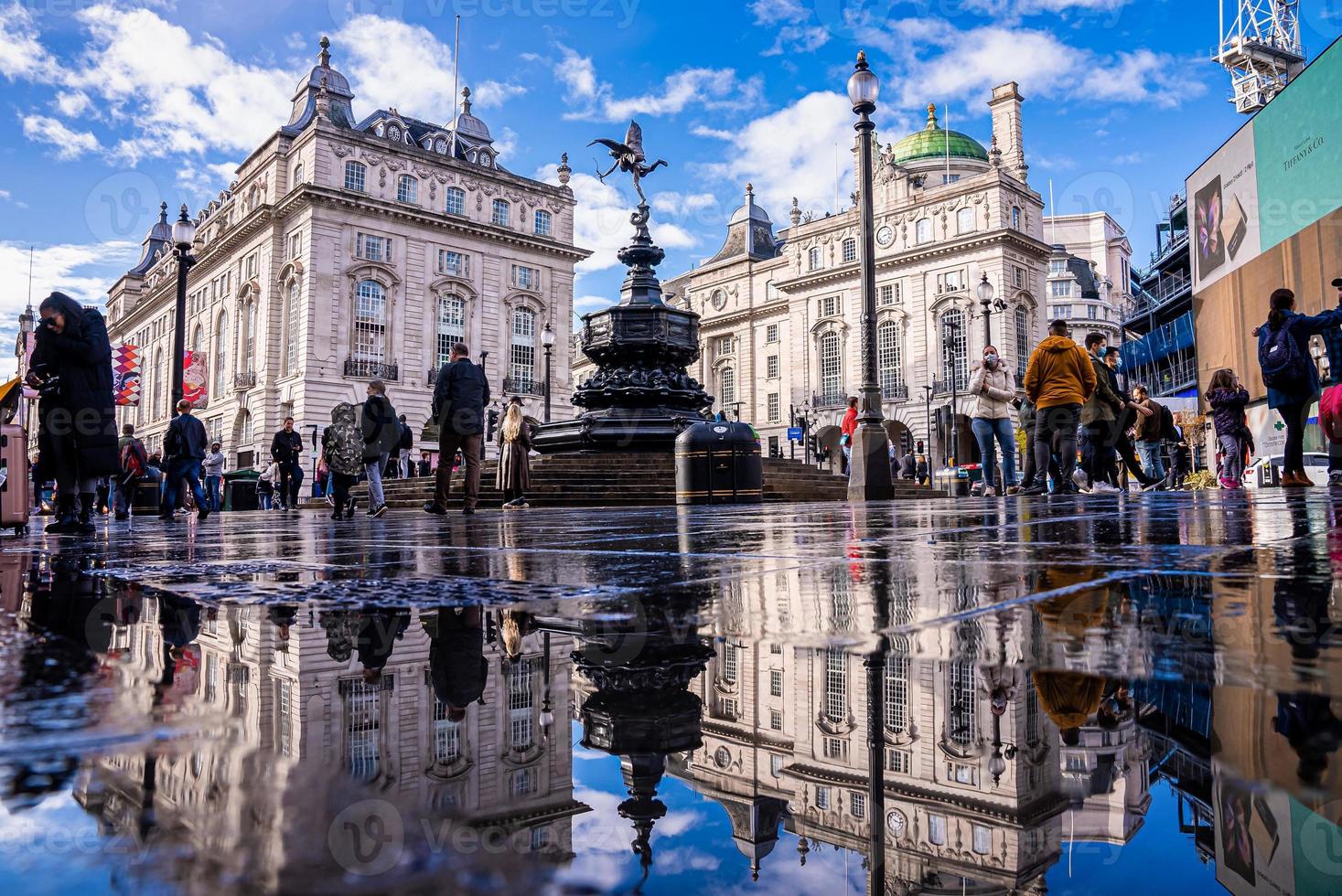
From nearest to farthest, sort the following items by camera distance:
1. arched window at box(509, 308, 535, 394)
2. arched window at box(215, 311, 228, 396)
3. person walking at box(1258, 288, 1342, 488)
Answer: person walking at box(1258, 288, 1342, 488) → arched window at box(509, 308, 535, 394) → arched window at box(215, 311, 228, 396)

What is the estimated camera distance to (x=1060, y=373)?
8930 mm

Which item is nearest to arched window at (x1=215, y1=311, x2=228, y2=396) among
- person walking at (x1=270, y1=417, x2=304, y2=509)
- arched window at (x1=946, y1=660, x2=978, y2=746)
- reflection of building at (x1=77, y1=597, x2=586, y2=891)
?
person walking at (x1=270, y1=417, x2=304, y2=509)

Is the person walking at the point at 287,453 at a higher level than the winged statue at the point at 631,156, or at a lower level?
lower

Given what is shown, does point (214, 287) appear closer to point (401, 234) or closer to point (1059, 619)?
point (401, 234)

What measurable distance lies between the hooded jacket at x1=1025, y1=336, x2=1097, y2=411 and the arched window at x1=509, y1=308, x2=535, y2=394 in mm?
35184

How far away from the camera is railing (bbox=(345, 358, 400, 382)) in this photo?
36.9 m

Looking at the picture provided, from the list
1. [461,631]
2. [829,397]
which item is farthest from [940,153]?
[461,631]

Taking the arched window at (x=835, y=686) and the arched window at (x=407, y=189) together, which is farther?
the arched window at (x=407, y=189)

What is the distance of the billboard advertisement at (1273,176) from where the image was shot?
24.2 m

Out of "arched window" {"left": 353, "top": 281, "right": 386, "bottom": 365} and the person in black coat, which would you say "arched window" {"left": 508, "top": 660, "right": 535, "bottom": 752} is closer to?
the person in black coat

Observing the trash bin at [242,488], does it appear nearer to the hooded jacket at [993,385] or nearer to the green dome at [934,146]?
the hooded jacket at [993,385]

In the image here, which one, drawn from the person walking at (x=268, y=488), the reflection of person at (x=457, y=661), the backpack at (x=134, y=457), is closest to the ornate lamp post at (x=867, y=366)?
the reflection of person at (x=457, y=661)

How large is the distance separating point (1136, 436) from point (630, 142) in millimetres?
10182

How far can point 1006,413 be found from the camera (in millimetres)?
10781
